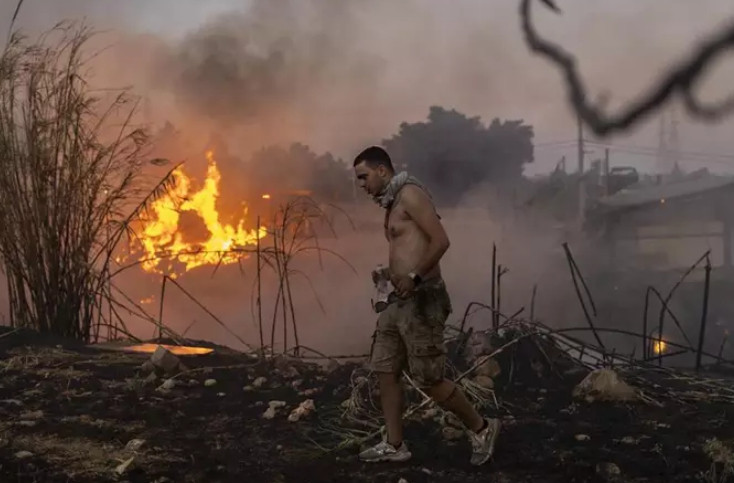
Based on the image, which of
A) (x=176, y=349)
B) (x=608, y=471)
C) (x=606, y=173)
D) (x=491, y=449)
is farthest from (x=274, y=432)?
(x=606, y=173)

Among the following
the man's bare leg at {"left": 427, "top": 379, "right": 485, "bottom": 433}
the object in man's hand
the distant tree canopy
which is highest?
the distant tree canopy

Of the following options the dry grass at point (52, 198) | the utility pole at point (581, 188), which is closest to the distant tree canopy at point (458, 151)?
the utility pole at point (581, 188)

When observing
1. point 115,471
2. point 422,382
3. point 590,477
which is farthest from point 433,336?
point 115,471

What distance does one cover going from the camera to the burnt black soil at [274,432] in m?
2.98

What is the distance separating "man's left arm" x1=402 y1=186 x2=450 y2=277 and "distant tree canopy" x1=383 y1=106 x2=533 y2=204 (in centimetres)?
2133

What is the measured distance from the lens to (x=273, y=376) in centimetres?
473

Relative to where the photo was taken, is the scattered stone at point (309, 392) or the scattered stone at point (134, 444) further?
the scattered stone at point (309, 392)

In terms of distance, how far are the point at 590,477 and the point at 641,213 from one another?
1798 centimetres

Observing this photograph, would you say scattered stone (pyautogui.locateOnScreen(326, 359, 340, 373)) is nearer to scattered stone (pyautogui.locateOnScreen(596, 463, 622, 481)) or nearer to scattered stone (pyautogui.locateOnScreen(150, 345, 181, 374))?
scattered stone (pyautogui.locateOnScreen(150, 345, 181, 374))

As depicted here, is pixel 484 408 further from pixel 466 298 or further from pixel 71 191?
pixel 466 298

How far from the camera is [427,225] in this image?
9.71 ft

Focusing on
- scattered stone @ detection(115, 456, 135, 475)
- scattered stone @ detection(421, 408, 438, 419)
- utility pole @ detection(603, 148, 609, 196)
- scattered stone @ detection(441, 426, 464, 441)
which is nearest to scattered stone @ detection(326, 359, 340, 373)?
scattered stone @ detection(421, 408, 438, 419)

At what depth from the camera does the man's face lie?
3.06 meters

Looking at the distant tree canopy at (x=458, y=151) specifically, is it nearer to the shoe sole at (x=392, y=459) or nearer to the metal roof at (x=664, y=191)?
the metal roof at (x=664, y=191)
